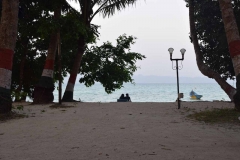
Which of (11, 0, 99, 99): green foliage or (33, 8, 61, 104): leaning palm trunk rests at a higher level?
(11, 0, 99, 99): green foliage

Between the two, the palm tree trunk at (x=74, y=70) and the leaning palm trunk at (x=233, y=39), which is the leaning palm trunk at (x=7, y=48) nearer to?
the palm tree trunk at (x=74, y=70)

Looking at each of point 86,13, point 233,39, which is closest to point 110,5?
point 86,13

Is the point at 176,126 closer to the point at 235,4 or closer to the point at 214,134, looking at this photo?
the point at 214,134

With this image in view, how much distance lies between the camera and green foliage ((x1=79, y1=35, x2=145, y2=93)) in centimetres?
2012

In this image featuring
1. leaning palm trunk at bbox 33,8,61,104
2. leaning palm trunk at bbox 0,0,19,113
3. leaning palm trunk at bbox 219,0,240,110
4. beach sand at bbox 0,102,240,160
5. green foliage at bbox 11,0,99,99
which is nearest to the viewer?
beach sand at bbox 0,102,240,160

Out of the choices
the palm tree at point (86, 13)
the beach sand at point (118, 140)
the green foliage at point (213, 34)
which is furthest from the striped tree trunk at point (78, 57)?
the beach sand at point (118, 140)

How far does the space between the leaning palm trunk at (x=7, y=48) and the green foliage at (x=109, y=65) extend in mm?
10398

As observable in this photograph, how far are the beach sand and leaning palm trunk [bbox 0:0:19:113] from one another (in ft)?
4.51

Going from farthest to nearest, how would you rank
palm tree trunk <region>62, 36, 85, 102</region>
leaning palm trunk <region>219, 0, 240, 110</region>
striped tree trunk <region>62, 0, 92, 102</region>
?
palm tree trunk <region>62, 36, 85, 102</region> → striped tree trunk <region>62, 0, 92, 102</region> → leaning palm trunk <region>219, 0, 240, 110</region>

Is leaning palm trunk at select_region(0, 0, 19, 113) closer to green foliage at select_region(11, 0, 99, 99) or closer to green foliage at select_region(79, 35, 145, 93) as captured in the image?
green foliage at select_region(11, 0, 99, 99)

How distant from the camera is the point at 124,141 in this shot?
5496 millimetres

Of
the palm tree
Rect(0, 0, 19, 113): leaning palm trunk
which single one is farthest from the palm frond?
Rect(0, 0, 19, 113): leaning palm trunk

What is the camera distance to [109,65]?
2041cm

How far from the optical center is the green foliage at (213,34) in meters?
16.3
